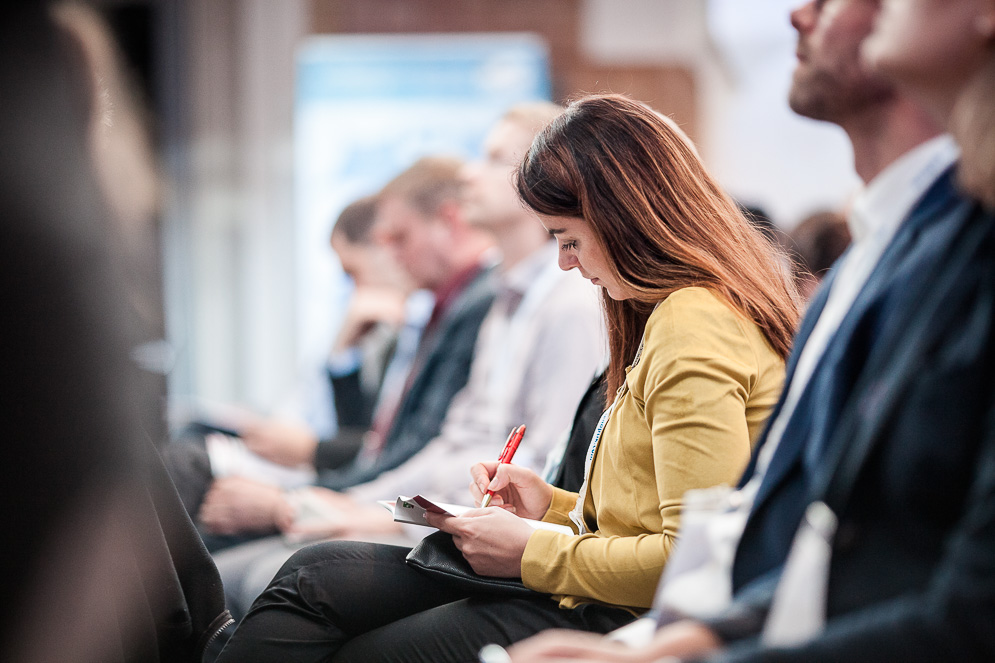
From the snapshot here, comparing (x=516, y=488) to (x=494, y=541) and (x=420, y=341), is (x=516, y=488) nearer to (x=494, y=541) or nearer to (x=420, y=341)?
(x=494, y=541)

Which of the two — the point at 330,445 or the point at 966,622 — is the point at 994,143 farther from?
the point at 330,445

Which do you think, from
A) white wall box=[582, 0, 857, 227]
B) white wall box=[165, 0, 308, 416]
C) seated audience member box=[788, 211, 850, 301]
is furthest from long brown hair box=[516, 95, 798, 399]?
white wall box=[165, 0, 308, 416]

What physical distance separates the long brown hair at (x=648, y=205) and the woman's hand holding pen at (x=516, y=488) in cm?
31

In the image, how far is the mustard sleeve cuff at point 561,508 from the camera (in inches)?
53.7

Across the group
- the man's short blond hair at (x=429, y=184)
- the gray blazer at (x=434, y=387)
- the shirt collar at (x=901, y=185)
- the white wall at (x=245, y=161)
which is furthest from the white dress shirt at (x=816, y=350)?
the white wall at (x=245, y=161)

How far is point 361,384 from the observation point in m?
3.47

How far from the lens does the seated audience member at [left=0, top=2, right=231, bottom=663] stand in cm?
92

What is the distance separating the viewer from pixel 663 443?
107cm

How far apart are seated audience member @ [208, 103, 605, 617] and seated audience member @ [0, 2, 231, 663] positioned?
802 mm

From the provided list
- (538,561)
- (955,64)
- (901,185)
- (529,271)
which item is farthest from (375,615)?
(529,271)

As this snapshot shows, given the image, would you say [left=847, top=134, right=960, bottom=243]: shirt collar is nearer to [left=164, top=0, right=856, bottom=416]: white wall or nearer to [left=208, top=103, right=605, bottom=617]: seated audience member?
[left=208, top=103, right=605, bottom=617]: seated audience member

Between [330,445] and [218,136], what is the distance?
3.60 meters

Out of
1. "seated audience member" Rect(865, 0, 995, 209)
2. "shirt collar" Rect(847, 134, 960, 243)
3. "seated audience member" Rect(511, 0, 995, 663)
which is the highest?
"seated audience member" Rect(865, 0, 995, 209)

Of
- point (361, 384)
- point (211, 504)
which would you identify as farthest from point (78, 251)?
point (361, 384)
